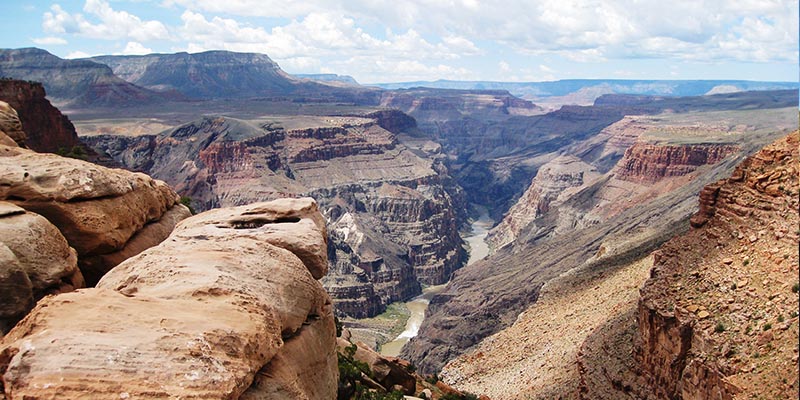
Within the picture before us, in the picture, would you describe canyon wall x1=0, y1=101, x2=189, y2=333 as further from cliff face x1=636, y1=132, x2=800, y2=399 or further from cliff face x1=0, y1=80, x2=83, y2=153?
cliff face x1=0, y1=80, x2=83, y2=153

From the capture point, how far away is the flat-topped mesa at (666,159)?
396 ft

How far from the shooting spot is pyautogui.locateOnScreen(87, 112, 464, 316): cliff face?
12212 cm

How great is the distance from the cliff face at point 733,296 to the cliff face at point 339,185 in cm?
8460

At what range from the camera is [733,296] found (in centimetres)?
2403

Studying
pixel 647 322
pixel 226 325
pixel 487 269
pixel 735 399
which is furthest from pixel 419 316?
pixel 226 325

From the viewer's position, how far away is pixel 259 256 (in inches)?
708

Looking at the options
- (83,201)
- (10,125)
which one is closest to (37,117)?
(10,125)

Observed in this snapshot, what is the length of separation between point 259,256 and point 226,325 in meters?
3.98

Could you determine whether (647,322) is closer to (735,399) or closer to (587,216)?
(735,399)

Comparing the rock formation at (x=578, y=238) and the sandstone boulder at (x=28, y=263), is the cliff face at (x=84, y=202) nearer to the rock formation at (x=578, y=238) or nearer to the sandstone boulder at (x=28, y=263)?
the sandstone boulder at (x=28, y=263)

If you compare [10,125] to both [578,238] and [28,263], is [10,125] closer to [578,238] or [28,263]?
[28,263]

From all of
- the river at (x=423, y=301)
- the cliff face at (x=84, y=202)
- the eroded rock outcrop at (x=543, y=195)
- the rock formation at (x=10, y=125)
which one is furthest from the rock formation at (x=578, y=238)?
the rock formation at (x=10, y=125)

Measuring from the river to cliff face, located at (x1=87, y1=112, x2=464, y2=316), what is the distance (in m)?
2.98

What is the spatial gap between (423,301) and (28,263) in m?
105
